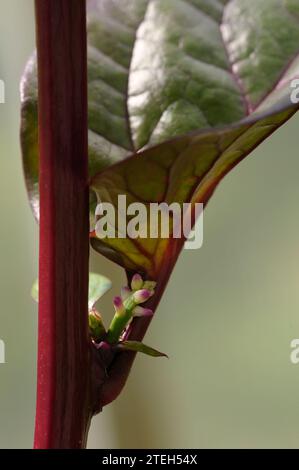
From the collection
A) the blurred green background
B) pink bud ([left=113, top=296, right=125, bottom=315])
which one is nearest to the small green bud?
pink bud ([left=113, top=296, right=125, bottom=315])

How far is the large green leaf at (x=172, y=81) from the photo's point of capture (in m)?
0.24

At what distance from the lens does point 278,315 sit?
0.80 meters

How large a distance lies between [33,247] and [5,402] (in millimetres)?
195

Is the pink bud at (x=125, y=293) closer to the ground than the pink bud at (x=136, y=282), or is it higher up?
closer to the ground

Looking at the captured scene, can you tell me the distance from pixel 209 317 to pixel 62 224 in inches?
25.5

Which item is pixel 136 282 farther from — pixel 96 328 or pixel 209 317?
pixel 209 317

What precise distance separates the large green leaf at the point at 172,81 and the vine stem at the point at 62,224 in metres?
0.02

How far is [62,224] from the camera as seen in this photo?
203mm

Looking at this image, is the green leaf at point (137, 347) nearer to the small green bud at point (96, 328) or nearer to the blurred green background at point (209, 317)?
the small green bud at point (96, 328)

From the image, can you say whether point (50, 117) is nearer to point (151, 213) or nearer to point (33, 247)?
point (151, 213)

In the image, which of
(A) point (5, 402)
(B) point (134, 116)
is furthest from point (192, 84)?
(A) point (5, 402)

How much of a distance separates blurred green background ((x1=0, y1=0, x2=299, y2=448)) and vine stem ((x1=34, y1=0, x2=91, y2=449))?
0.59m

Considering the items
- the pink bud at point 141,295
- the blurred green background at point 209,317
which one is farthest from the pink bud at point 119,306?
the blurred green background at point 209,317

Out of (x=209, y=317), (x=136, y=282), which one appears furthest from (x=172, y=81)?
(x=209, y=317)
